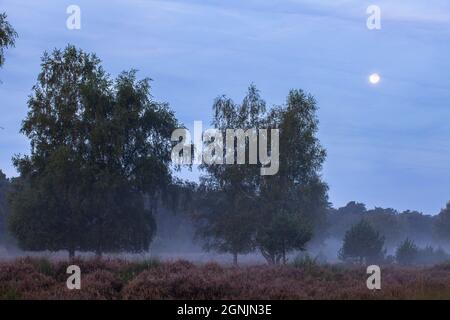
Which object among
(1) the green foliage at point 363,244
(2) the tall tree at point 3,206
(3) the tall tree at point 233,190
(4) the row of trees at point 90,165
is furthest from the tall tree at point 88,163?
(2) the tall tree at point 3,206

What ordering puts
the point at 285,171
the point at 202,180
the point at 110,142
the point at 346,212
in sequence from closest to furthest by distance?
1. the point at 110,142
2. the point at 285,171
3. the point at 202,180
4. the point at 346,212

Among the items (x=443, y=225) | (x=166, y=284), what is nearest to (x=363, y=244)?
(x=166, y=284)

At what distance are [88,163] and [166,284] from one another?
83.6 ft

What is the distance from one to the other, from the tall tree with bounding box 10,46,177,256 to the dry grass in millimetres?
19328

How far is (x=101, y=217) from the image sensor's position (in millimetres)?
43500

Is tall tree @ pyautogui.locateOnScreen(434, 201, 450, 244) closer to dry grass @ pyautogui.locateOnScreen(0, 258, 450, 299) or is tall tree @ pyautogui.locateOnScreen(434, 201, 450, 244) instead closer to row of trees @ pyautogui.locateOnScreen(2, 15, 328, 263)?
row of trees @ pyautogui.locateOnScreen(2, 15, 328, 263)

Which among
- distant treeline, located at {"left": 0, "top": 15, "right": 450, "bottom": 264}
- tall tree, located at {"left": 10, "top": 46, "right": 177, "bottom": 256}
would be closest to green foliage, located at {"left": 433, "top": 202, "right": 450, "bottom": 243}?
distant treeline, located at {"left": 0, "top": 15, "right": 450, "bottom": 264}

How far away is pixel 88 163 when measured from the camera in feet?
138

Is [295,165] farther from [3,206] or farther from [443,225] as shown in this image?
[443,225]

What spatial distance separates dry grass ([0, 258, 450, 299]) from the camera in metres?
17.4

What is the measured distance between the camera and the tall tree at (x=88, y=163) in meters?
42.0

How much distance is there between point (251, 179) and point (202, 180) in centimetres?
481
